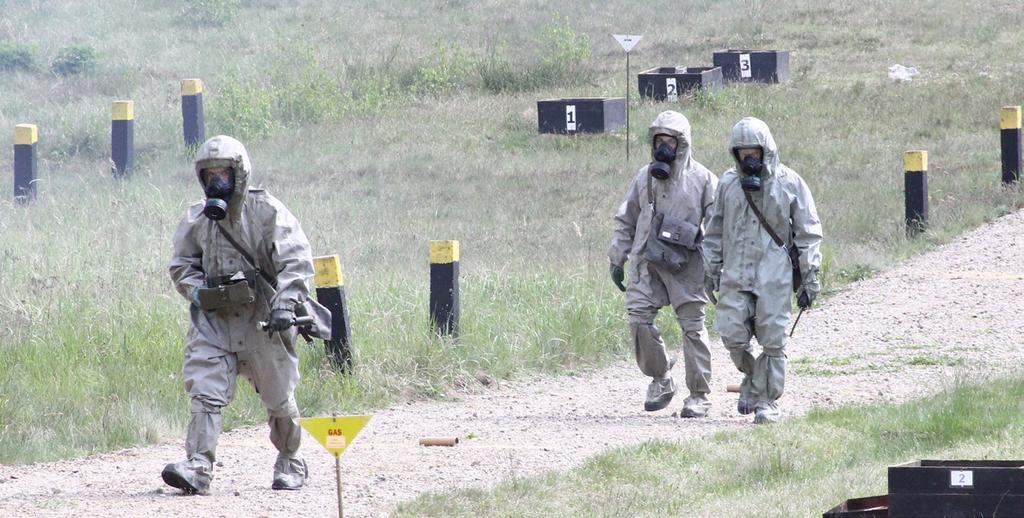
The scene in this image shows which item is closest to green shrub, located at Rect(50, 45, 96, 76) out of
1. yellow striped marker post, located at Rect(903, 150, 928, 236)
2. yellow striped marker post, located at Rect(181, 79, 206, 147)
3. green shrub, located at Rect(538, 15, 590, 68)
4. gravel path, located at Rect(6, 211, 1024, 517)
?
green shrub, located at Rect(538, 15, 590, 68)

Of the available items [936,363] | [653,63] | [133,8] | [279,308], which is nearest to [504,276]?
[936,363]

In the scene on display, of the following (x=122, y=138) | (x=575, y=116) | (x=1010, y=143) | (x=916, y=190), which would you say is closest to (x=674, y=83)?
(x=575, y=116)

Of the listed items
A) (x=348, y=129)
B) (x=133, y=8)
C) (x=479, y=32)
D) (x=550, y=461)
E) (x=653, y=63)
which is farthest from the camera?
(x=133, y=8)

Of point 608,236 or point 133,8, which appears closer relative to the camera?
point 608,236

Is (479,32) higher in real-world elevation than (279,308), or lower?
higher

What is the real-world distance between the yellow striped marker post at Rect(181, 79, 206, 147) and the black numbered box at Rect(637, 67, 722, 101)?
→ 6313 mm

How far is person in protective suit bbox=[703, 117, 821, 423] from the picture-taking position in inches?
327

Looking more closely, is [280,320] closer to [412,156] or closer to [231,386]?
[231,386]

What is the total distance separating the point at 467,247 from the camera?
47.3 ft

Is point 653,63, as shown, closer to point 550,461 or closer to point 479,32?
point 479,32

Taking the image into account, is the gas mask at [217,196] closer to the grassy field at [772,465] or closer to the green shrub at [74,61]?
the grassy field at [772,465]

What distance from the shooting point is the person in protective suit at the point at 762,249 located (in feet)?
27.2

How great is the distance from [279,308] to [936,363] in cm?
525

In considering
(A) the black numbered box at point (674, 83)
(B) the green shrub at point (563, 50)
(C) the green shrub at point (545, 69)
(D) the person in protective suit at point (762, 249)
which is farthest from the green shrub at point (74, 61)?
(D) the person in protective suit at point (762, 249)
